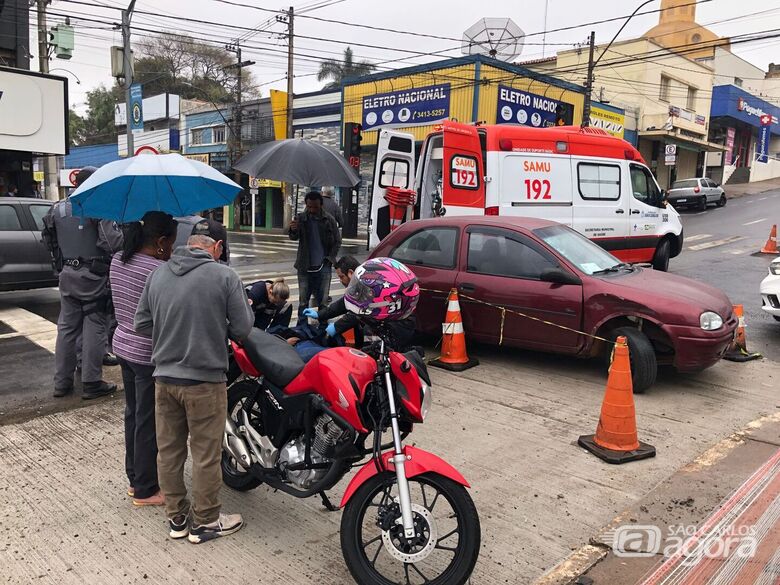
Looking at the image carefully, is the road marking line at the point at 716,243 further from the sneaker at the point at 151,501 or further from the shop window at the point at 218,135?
the shop window at the point at 218,135

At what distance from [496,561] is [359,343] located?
1.60 metres

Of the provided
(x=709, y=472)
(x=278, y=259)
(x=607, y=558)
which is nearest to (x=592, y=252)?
A: (x=709, y=472)

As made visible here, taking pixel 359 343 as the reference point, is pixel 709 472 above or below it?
below

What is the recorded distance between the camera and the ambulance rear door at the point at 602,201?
10.2m

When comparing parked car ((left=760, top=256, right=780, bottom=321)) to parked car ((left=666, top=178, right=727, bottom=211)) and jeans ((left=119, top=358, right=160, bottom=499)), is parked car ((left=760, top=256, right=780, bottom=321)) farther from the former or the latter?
parked car ((left=666, top=178, right=727, bottom=211))

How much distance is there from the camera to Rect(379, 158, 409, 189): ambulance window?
10195 mm

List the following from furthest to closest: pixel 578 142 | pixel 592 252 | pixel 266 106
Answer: pixel 266 106 < pixel 578 142 < pixel 592 252

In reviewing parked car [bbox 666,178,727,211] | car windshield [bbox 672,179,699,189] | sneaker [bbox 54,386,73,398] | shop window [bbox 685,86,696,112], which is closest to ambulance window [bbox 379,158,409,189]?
sneaker [bbox 54,386,73,398]

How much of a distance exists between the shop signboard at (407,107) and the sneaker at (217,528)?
73.0ft

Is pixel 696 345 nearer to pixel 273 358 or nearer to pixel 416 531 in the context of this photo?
pixel 416 531

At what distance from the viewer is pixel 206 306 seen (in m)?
2.92

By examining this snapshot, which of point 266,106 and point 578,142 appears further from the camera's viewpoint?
point 266,106

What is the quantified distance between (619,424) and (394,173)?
6826 millimetres

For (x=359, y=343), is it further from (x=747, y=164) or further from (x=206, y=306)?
(x=747, y=164)
